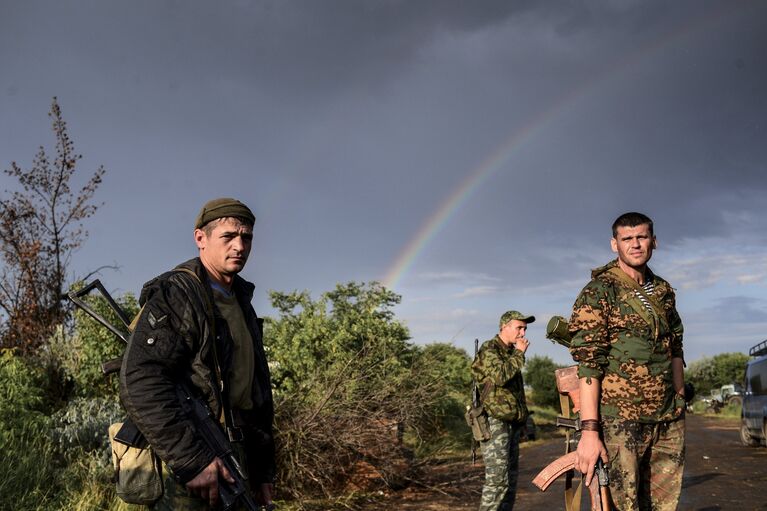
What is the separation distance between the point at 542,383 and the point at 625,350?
Answer: 36.4 m

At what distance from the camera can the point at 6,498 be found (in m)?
6.49

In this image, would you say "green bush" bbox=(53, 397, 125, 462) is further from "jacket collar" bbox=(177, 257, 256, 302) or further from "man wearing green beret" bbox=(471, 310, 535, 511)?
"jacket collar" bbox=(177, 257, 256, 302)

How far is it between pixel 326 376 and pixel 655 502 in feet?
18.6

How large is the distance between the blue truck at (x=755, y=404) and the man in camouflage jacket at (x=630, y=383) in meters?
11.9

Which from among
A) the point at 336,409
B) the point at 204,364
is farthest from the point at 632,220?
the point at 336,409

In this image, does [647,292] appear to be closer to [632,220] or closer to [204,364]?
[632,220]

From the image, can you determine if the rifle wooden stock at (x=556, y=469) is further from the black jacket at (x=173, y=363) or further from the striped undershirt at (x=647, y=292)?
the black jacket at (x=173, y=363)

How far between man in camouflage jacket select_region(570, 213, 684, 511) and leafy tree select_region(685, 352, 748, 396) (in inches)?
3006

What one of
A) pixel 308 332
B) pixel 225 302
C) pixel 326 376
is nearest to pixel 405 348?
pixel 308 332

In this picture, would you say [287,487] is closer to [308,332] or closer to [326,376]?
[326,376]

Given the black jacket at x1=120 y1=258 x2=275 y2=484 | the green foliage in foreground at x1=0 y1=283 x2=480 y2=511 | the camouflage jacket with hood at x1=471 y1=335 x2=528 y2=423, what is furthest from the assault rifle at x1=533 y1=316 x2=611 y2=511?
the green foliage in foreground at x1=0 y1=283 x2=480 y2=511

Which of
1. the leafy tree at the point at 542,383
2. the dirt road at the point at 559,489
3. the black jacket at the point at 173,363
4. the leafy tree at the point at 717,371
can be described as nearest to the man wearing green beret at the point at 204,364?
the black jacket at the point at 173,363

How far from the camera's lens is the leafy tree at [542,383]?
39.0 m

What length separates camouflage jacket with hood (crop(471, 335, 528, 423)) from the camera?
666cm
